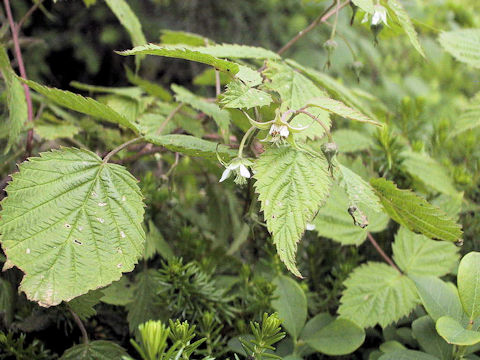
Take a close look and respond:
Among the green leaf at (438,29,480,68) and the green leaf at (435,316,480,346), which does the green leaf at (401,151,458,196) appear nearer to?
the green leaf at (438,29,480,68)

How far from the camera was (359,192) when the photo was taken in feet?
2.71

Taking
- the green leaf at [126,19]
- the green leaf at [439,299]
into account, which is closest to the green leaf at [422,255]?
the green leaf at [439,299]

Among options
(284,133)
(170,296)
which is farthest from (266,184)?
(170,296)

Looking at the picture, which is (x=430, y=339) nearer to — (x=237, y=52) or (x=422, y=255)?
(x=422, y=255)

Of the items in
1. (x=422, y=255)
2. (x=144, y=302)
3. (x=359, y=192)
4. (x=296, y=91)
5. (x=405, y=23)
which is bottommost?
(x=144, y=302)

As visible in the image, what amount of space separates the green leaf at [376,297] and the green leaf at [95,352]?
445mm

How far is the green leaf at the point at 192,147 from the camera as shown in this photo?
2.73 feet

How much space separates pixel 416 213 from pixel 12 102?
0.85m

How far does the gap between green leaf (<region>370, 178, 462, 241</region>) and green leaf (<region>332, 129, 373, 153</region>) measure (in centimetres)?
37

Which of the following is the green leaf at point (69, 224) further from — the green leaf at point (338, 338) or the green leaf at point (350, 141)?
the green leaf at point (350, 141)

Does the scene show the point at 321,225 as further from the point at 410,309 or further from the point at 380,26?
the point at 380,26

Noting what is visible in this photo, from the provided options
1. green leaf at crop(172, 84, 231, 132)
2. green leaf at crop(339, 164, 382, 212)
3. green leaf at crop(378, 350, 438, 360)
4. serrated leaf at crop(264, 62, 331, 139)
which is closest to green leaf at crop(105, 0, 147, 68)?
green leaf at crop(172, 84, 231, 132)

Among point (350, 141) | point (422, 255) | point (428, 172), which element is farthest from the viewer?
point (350, 141)

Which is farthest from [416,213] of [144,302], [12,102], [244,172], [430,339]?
[12,102]
